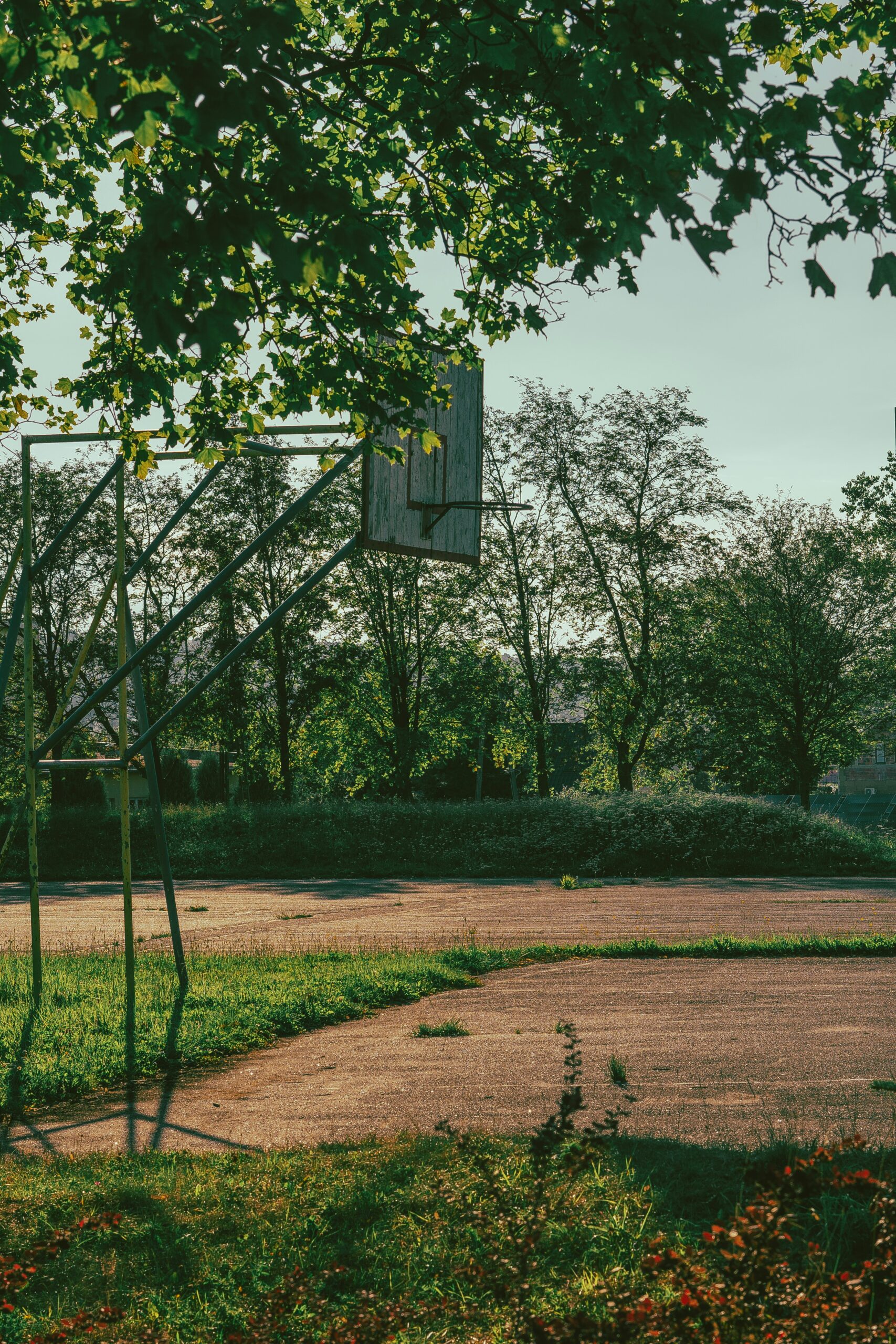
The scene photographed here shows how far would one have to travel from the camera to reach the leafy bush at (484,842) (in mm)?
23344

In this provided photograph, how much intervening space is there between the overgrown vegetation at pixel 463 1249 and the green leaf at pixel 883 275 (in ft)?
9.46

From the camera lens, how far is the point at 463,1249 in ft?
11.5

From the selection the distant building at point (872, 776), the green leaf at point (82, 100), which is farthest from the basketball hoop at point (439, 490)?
the distant building at point (872, 776)

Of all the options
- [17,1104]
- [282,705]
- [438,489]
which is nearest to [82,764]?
[17,1104]

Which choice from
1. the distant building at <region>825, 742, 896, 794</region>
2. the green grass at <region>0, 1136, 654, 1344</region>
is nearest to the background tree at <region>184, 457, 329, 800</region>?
the green grass at <region>0, 1136, 654, 1344</region>

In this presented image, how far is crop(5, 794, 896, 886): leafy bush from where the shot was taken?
76.6 feet

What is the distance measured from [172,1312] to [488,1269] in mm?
936

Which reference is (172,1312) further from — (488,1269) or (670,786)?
(670,786)

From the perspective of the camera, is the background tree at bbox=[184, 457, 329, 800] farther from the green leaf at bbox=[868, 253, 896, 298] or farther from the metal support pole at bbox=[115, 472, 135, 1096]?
the green leaf at bbox=[868, 253, 896, 298]

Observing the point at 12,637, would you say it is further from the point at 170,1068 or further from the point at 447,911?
the point at 447,911

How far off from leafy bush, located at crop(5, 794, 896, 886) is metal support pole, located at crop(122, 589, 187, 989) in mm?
14362

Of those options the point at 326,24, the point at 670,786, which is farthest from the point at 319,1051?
the point at 670,786

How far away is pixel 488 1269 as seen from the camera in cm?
323

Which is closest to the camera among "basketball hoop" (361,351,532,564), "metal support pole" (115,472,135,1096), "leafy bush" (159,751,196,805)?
"metal support pole" (115,472,135,1096)
